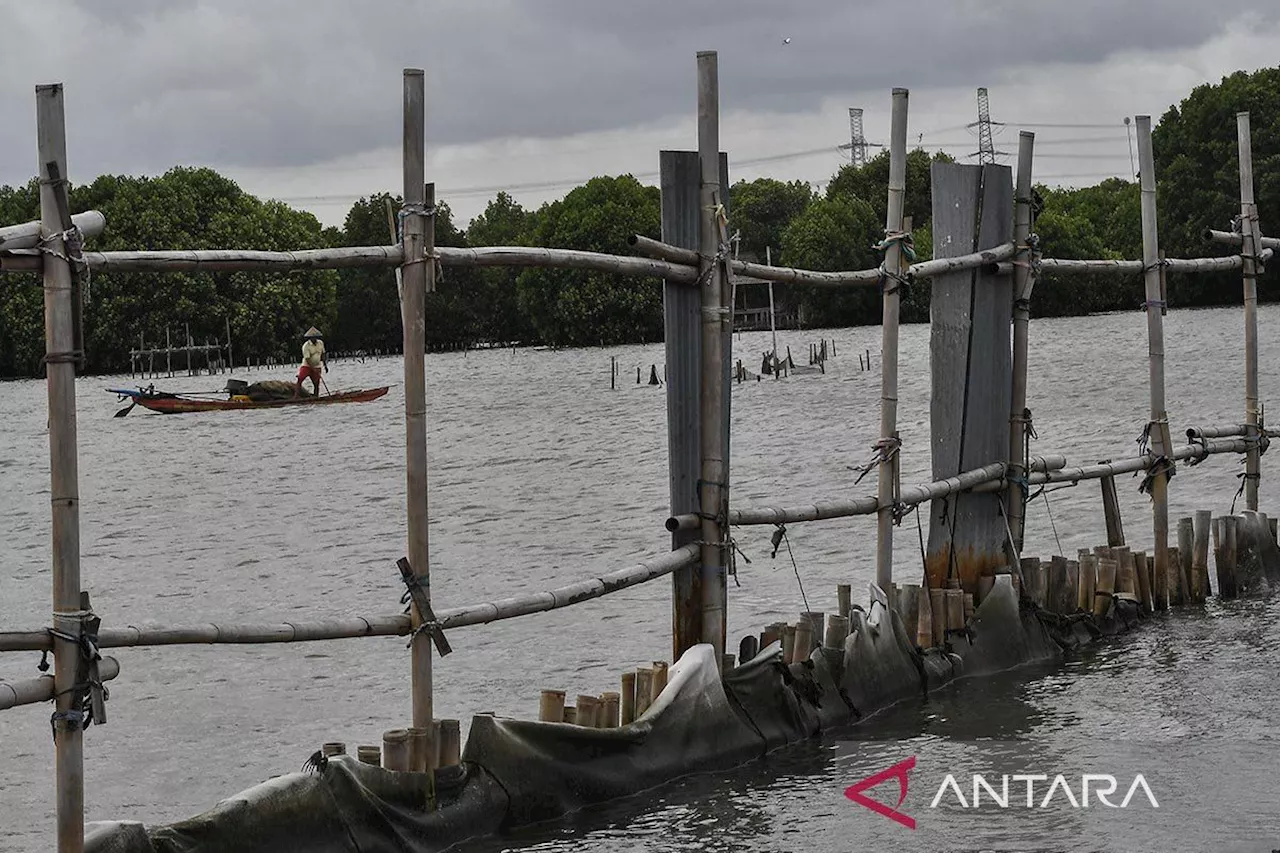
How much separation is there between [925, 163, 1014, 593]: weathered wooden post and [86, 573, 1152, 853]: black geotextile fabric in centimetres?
36

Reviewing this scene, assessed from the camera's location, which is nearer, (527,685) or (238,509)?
(527,685)

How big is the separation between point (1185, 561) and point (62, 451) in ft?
23.8

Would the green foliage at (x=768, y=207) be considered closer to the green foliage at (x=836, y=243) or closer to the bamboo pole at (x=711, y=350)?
the green foliage at (x=836, y=243)

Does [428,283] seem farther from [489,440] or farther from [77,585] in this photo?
[489,440]

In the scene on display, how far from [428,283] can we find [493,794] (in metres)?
1.72

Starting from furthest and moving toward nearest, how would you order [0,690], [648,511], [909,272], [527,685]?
[648,511]
[527,685]
[909,272]
[0,690]

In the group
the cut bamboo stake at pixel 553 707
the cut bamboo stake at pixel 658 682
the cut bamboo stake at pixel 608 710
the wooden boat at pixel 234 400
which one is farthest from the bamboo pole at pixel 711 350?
the wooden boat at pixel 234 400

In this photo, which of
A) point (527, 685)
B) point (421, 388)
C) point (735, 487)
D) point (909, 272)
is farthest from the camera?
point (735, 487)

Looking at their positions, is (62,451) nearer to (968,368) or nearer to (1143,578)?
(968,368)

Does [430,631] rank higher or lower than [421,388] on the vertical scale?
lower

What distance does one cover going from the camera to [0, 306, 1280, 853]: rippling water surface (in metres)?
6.43

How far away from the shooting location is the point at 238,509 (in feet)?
93.9

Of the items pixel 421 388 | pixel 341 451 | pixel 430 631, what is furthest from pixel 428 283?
pixel 341 451

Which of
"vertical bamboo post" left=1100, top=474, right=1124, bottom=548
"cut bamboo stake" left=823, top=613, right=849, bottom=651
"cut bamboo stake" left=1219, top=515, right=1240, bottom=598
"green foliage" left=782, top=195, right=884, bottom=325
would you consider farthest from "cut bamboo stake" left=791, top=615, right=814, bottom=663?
"green foliage" left=782, top=195, right=884, bottom=325
